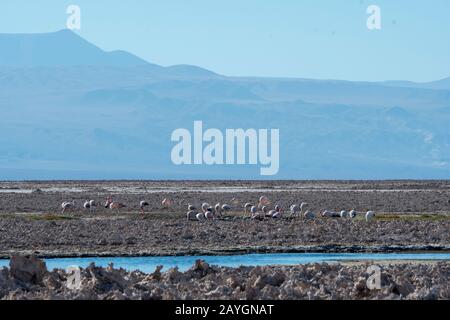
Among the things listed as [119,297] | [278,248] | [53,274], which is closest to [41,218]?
[278,248]

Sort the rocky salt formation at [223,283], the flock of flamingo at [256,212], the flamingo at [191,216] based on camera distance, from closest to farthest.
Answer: the rocky salt formation at [223,283], the flamingo at [191,216], the flock of flamingo at [256,212]

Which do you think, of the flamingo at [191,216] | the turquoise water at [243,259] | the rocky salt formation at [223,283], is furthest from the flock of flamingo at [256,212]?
the rocky salt formation at [223,283]

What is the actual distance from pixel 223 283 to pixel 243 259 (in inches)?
404

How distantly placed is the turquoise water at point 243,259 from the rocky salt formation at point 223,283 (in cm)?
681

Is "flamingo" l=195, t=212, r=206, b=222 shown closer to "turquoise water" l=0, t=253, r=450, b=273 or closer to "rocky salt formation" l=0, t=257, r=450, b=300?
"turquoise water" l=0, t=253, r=450, b=273

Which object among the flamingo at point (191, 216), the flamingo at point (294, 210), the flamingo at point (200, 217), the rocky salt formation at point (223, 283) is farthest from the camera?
the flamingo at point (294, 210)

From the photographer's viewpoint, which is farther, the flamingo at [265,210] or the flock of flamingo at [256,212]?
the flamingo at [265,210]

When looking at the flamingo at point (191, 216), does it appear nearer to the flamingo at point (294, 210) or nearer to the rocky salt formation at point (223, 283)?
the flamingo at point (294, 210)

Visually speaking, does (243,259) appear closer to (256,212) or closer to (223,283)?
(223,283)

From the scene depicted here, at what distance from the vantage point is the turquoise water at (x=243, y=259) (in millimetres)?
27875

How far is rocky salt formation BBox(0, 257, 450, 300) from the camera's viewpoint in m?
17.3

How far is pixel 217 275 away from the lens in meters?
20.0

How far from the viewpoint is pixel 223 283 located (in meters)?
18.8

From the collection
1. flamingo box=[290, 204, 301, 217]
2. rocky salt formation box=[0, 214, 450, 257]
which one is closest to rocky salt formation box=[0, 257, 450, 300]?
rocky salt formation box=[0, 214, 450, 257]
